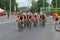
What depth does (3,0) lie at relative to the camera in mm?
102625

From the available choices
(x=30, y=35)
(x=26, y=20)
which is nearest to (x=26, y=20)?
(x=26, y=20)

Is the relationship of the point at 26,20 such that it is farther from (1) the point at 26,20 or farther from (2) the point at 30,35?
(2) the point at 30,35

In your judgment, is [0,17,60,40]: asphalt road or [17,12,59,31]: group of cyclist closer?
[0,17,60,40]: asphalt road

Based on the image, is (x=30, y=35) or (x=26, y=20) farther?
(x=26, y=20)

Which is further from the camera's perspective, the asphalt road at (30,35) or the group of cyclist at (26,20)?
the group of cyclist at (26,20)

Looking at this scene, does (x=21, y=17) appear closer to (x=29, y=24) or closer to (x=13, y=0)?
(x=29, y=24)

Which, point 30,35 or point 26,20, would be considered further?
point 26,20

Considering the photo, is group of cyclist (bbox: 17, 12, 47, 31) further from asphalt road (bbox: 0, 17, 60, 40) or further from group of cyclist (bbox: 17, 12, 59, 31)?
asphalt road (bbox: 0, 17, 60, 40)

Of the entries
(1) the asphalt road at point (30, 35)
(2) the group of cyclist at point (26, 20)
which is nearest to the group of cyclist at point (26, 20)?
(2) the group of cyclist at point (26, 20)

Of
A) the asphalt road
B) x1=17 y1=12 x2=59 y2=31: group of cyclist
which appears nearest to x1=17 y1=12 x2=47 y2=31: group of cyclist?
x1=17 y1=12 x2=59 y2=31: group of cyclist

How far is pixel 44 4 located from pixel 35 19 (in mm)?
114141

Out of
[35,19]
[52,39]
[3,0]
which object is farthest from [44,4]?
[52,39]

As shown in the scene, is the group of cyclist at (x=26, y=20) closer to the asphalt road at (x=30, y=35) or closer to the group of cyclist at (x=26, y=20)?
the group of cyclist at (x=26, y=20)

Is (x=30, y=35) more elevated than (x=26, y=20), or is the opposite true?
(x=26, y=20)
